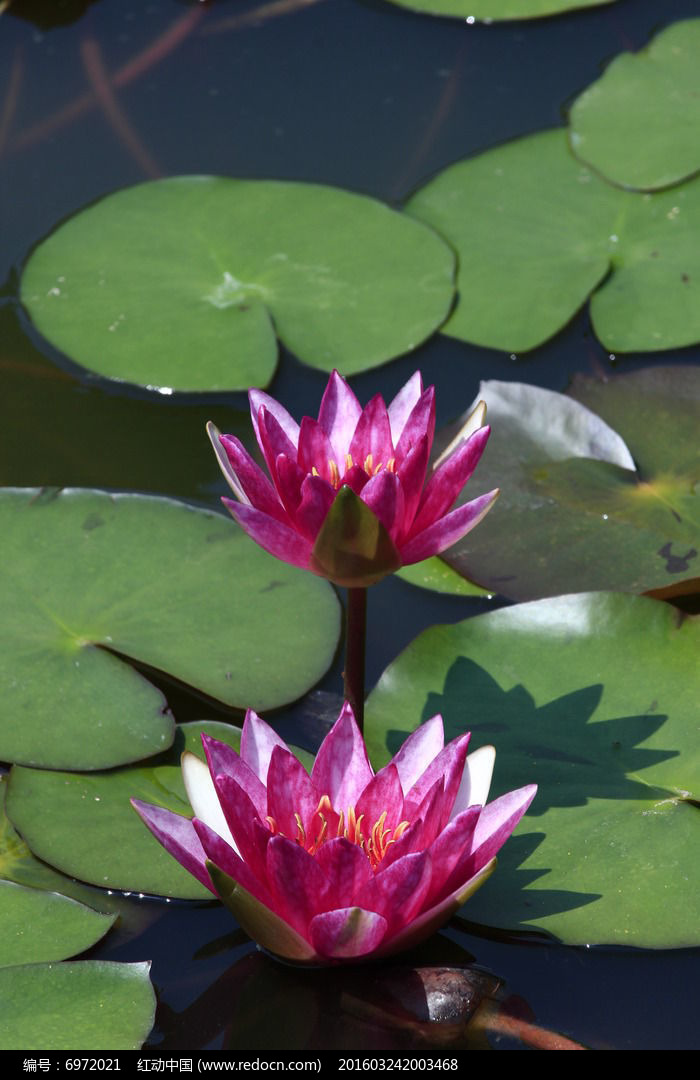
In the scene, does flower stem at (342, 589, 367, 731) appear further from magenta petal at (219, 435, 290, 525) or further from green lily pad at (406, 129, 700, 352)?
green lily pad at (406, 129, 700, 352)

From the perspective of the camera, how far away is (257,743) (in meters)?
1.73

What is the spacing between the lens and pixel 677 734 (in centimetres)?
197

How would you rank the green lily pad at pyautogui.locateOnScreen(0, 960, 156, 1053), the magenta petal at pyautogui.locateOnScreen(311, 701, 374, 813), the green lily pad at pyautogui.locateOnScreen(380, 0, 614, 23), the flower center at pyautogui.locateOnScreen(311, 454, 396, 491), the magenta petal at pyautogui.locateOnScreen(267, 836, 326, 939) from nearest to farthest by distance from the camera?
the magenta petal at pyautogui.locateOnScreen(267, 836, 326, 939), the green lily pad at pyautogui.locateOnScreen(0, 960, 156, 1053), the magenta petal at pyautogui.locateOnScreen(311, 701, 374, 813), the flower center at pyautogui.locateOnScreen(311, 454, 396, 491), the green lily pad at pyautogui.locateOnScreen(380, 0, 614, 23)

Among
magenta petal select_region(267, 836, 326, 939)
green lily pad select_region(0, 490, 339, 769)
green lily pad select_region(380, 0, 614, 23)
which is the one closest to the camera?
magenta petal select_region(267, 836, 326, 939)

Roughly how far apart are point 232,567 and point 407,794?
80cm

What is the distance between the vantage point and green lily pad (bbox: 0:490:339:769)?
206 cm

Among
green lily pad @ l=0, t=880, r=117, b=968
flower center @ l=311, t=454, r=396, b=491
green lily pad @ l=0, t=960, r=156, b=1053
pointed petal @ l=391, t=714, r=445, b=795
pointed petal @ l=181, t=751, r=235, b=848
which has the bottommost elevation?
green lily pad @ l=0, t=880, r=117, b=968

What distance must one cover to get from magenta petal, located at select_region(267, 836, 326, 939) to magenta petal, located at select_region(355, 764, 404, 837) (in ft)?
0.47

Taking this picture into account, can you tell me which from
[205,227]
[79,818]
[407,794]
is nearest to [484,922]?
[407,794]

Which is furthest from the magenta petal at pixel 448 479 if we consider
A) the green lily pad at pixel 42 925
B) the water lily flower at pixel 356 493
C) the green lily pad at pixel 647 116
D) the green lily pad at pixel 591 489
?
the green lily pad at pixel 647 116

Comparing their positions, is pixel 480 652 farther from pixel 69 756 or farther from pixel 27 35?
pixel 27 35

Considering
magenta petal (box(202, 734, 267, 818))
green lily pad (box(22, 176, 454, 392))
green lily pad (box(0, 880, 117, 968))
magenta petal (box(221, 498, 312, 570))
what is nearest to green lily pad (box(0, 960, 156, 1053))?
green lily pad (box(0, 880, 117, 968))

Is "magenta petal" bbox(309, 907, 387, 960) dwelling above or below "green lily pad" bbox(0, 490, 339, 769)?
above

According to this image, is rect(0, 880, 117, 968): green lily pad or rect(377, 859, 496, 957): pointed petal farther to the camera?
rect(0, 880, 117, 968): green lily pad
